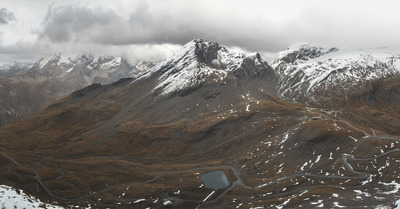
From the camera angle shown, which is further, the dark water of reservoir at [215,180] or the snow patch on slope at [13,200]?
the dark water of reservoir at [215,180]

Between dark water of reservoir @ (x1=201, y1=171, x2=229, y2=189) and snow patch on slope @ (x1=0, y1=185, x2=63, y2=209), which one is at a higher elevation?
snow patch on slope @ (x1=0, y1=185, x2=63, y2=209)

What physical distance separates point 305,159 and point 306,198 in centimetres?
7392

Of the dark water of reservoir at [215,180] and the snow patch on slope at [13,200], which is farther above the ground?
the snow patch on slope at [13,200]

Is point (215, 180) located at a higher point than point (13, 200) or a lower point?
lower

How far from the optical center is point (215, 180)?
18388cm

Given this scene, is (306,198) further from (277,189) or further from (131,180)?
(131,180)

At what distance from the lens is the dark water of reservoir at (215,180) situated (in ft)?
575

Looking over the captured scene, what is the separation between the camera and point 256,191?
6304 inches

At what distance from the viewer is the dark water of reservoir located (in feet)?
575

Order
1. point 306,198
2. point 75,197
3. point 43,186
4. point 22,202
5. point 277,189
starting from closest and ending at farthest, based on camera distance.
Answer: point 22,202, point 306,198, point 277,189, point 75,197, point 43,186

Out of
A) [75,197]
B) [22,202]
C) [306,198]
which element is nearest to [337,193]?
[306,198]

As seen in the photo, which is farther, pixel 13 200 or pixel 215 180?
pixel 215 180

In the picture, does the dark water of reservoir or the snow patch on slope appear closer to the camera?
the snow patch on slope

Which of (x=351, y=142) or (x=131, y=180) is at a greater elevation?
(x=131, y=180)
